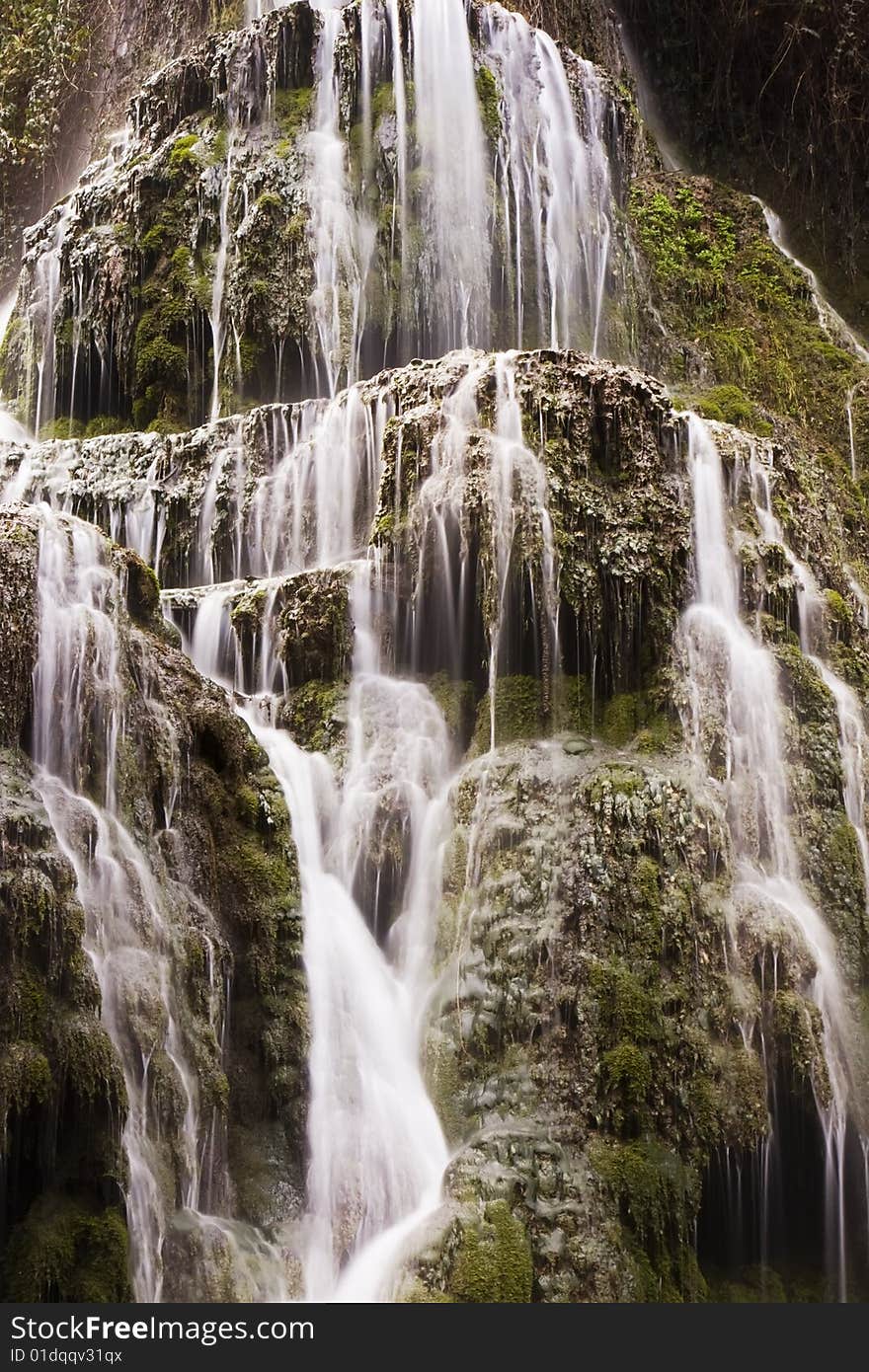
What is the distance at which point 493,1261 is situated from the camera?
9.46m

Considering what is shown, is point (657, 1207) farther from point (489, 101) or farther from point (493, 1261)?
point (489, 101)

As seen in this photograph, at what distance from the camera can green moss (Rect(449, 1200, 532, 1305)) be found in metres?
9.31

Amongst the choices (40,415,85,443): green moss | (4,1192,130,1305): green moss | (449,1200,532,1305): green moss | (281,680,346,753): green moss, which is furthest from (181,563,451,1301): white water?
(40,415,85,443): green moss

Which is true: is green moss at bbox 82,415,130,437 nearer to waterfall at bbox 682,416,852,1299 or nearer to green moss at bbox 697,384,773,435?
green moss at bbox 697,384,773,435

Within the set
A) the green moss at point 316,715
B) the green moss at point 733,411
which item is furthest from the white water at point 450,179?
the green moss at point 316,715

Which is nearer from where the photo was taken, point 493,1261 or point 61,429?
point 493,1261

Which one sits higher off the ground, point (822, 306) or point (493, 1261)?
point (822, 306)

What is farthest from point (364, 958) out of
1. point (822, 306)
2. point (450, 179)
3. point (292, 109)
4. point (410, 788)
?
point (822, 306)

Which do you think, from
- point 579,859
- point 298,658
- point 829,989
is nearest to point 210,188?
point 298,658

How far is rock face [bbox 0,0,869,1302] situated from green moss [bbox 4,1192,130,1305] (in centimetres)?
2

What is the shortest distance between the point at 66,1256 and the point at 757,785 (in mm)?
6698

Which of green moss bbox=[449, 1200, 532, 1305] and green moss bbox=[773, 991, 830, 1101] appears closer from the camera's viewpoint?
green moss bbox=[449, 1200, 532, 1305]

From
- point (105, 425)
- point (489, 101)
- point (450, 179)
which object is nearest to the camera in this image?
point (105, 425)

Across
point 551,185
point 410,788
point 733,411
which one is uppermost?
point 551,185
